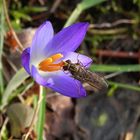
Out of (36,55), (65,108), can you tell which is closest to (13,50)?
(65,108)

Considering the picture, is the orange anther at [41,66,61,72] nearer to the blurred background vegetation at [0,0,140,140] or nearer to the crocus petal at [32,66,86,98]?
the crocus petal at [32,66,86,98]

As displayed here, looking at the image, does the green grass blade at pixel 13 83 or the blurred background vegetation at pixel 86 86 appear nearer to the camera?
the green grass blade at pixel 13 83

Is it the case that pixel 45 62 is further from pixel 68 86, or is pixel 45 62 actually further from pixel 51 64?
pixel 68 86

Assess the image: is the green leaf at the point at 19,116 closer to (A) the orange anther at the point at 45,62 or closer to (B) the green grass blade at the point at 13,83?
(B) the green grass blade at the point at 13,83

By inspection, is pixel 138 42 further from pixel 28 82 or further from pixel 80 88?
pixel 80 88

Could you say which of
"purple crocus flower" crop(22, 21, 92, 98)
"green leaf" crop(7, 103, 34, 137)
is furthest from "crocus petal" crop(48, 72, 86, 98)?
"green leaf" crop(7, 103, 34, 137)

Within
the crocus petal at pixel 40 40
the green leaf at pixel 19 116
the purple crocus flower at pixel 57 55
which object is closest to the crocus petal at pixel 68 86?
the purple crocus flower at pixel 57 55
